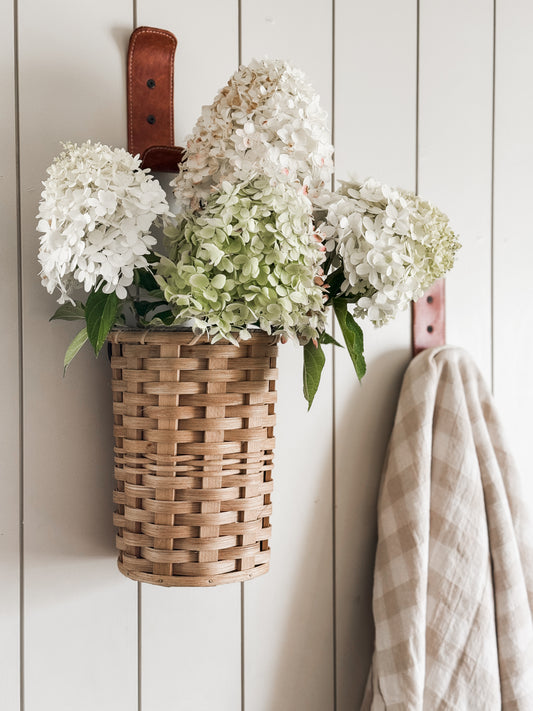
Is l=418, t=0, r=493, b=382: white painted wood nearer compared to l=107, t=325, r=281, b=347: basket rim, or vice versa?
l=107, t=325, r=281, b=347: basket rim

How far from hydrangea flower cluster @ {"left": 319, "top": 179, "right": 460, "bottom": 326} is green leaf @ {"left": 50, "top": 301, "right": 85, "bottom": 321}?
233 millimetres

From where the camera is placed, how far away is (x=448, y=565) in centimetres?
81

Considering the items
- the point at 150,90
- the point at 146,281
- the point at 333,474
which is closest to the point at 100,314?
the point at 146,281

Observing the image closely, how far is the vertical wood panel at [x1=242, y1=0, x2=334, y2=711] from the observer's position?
81 centimetres

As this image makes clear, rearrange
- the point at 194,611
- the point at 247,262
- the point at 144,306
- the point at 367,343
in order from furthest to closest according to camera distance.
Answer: the point at 367,343, the point at 194,611, the point at 144,306, the point at 247,262

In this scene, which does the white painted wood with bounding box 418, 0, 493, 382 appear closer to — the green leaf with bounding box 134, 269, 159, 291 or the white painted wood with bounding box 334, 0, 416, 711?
the white painted wood with bounding box 334, 0, 416, 711

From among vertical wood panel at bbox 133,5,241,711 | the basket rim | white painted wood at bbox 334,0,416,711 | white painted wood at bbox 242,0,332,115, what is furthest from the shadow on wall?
white painted wood at bbox 242,0,332,115

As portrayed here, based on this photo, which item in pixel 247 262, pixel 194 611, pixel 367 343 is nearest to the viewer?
pixel 247 262

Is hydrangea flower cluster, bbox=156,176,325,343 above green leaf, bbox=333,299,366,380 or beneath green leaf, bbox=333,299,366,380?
above

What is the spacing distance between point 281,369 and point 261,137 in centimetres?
31

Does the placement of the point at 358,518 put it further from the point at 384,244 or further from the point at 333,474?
the point at 384,244

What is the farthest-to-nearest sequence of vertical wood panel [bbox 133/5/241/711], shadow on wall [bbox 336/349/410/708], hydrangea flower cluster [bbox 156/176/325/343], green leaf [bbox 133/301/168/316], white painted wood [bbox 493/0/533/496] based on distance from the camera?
white painted wood [bbox 493/0/533/496], shadow on wall [bbox 336/349/410/708], vertical wood panel [bbox 133/5/241/711], green leaf [bbox 133/301/168/316], hydrangea flower cluster [bbox 156/176/325/343]

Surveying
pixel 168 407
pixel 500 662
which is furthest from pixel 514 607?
pixel 168 407

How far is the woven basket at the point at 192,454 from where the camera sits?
0.61m
